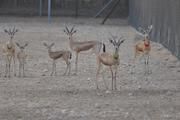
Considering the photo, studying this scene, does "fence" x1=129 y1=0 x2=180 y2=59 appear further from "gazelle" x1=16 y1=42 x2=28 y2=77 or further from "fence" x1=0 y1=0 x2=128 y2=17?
"fence" x1=0 y1=0 x2=128 y2=17

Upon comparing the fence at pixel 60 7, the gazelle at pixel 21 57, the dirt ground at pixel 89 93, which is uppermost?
the fence at pixel 60 7

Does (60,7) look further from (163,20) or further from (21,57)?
(21,57)

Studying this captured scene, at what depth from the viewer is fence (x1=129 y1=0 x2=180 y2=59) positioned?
15234mm

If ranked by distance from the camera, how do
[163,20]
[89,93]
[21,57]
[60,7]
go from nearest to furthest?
[89,93] → [21,57] → [163,20] → [60,7]

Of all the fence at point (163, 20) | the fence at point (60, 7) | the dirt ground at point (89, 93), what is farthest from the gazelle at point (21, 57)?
the fence at point (60, 7)

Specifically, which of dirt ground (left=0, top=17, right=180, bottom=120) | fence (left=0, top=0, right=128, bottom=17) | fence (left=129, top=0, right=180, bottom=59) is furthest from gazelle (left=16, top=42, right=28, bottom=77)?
fence (left=0, top=0, right=128, bottom=17)

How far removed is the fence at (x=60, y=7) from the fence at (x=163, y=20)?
A: 297 inches

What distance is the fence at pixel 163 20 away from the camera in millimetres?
15234

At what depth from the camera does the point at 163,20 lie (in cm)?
1752

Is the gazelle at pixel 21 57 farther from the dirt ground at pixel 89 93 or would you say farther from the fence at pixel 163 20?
the fence at pixel 163 20

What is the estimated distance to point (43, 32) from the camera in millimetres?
21844

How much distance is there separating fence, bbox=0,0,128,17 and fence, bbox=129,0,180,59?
754cm

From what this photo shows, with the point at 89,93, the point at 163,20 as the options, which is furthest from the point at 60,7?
the point at 89,93

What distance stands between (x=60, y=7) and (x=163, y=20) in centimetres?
1440
